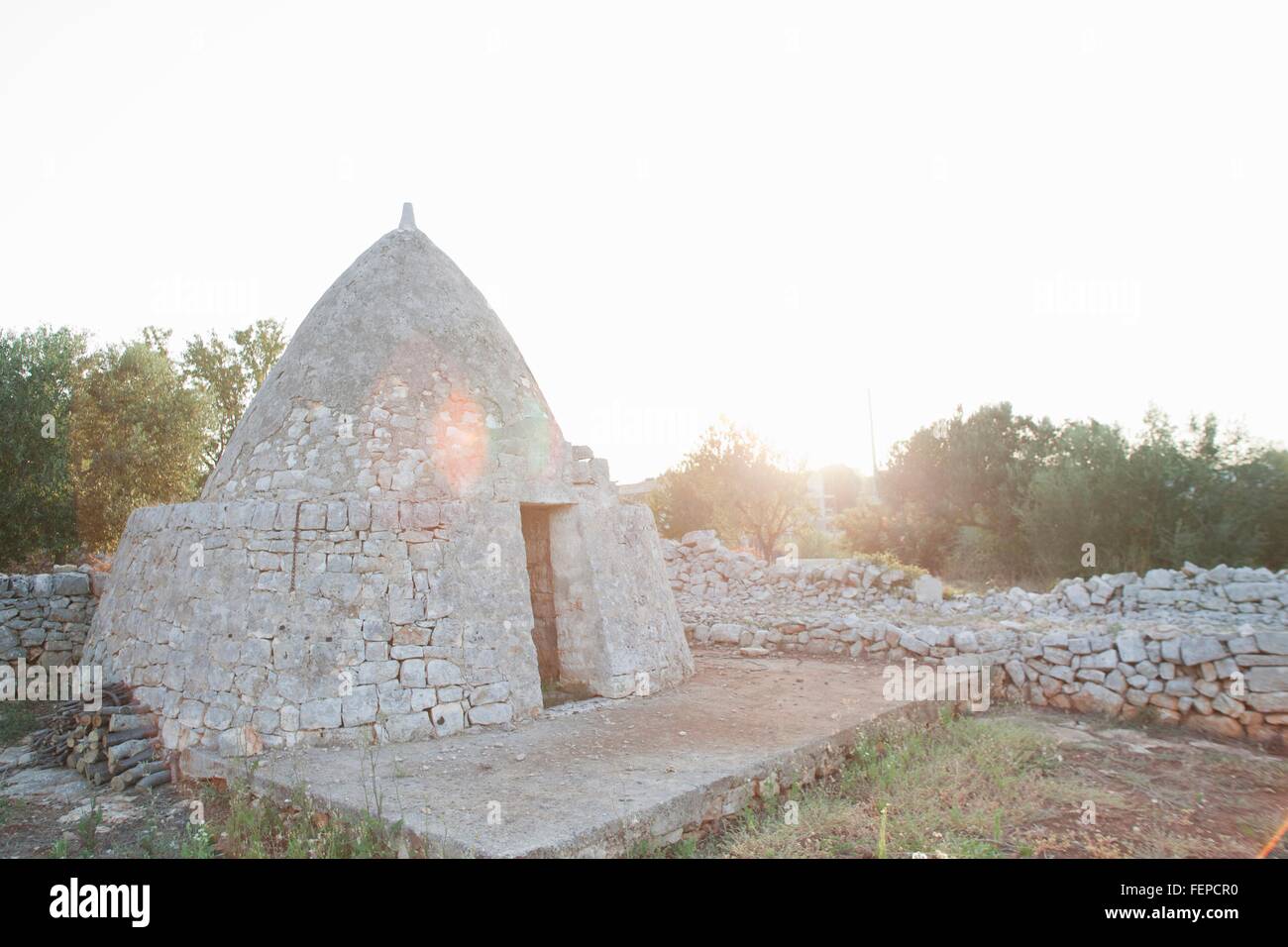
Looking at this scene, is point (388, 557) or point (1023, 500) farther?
point (1023, 500)

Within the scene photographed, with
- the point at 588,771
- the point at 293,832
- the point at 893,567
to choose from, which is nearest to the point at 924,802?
the point at 588,771

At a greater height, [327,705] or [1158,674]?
[327,705]

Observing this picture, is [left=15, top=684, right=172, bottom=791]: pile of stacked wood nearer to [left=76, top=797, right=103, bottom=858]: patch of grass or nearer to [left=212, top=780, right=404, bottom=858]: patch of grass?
[left=76, top=797, right=103, bottom=858]: patch of grass

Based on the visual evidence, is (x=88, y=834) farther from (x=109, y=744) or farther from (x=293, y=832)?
(x=109, y=744)

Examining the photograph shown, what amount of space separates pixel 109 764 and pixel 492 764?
2988mm

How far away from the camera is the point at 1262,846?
4.18 m

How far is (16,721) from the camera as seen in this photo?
6805 millimetres

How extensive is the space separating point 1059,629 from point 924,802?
4.07 meters

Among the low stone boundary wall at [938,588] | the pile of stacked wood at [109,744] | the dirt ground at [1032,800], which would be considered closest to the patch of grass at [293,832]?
the pile of stacked wood at [109,744]

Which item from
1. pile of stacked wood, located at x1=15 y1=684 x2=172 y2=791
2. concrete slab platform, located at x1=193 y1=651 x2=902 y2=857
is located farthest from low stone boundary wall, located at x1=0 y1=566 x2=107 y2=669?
concrete slab platform, located at x1=193 y1=651 x2=902 y2=857

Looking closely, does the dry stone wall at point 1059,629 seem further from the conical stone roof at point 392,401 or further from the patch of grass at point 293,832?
the patch of grass at point 293,832
